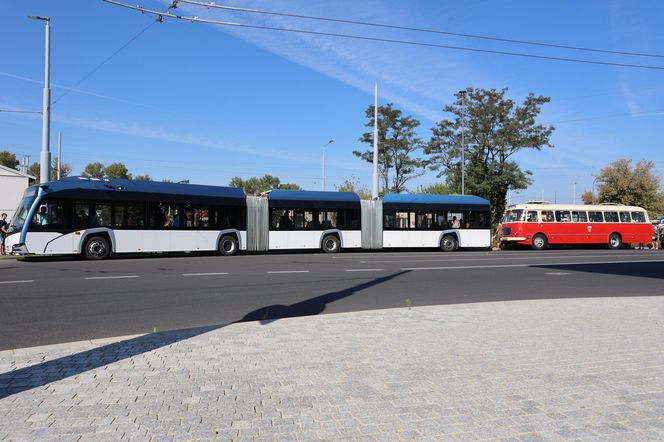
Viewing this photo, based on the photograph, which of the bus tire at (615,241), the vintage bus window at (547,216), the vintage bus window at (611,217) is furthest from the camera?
the bus tire at (615,241)

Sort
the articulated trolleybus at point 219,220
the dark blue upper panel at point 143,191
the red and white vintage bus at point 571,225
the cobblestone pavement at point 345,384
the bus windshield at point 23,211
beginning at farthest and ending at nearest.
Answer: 1. the red and white vintage bus at point 571,225
2. the dark blue upper panel at point 143,191
3. the articulated trolleybus at point 219,220
4. the bus windshield at point 23,211
5. the cobblestone pavement at point 345,384

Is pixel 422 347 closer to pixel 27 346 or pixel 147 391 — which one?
pixel 147 391

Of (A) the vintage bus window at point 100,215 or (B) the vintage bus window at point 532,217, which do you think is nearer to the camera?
(A) the vintage bus window at point 100,215

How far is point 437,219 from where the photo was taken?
90.1 ft

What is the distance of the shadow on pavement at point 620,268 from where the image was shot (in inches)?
643

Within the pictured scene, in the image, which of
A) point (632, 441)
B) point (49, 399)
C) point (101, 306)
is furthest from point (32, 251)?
point (632, 441)

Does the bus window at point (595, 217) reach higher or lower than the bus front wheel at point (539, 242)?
higher

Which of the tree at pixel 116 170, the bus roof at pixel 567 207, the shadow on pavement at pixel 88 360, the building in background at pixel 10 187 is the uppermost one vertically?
the tree at pixel 116 170

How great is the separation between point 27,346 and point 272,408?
155 inches

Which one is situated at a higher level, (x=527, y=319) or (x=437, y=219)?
(x=437, y=219)

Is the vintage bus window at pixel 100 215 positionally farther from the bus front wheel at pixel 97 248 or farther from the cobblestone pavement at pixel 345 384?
the cobblestone pavement at pixel 345 384

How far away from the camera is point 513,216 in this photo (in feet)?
102

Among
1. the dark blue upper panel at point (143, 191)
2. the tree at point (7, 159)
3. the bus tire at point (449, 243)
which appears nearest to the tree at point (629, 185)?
the bus tire at point (449, 243)

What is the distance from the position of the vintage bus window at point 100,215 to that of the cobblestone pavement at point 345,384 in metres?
14.9
